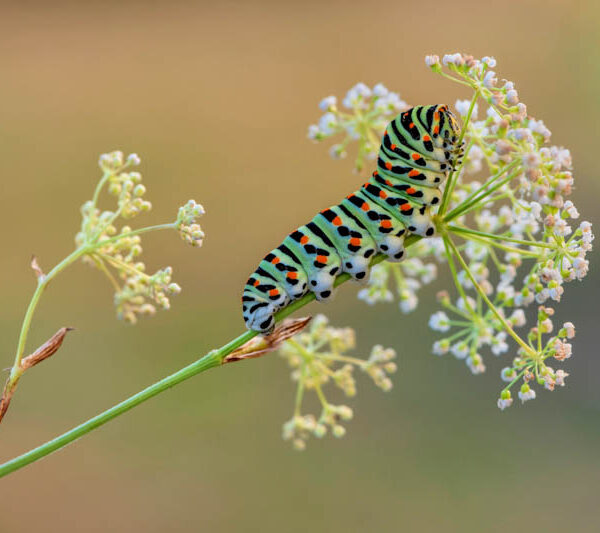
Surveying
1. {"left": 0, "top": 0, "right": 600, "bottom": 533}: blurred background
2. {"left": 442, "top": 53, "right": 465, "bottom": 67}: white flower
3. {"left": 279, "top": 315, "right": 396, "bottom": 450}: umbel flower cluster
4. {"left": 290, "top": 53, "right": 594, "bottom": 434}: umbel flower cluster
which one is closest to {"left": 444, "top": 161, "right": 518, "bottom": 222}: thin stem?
{"left": 290, "top": 53, "right": 594, "bottom": 434}: umbel flower cluster

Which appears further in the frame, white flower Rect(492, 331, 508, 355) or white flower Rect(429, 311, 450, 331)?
white flower Rect(429, 311, 450, 331)

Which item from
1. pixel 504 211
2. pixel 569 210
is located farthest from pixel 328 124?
pixel 569 210

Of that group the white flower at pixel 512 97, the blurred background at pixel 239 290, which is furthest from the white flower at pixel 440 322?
the blurred background at pixel 239 290

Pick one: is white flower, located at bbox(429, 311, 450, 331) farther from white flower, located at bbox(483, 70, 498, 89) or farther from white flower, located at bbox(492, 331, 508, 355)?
white flower, located at bbox(483, 70, 498, 89)

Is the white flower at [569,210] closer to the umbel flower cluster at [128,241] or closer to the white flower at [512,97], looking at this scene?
the white flower at [512,97]

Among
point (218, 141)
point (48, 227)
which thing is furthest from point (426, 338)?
point (48, 227)

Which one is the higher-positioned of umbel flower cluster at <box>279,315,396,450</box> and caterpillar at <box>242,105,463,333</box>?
caterpillar at <box>242,105,463,333</box>
